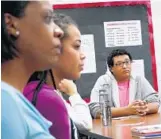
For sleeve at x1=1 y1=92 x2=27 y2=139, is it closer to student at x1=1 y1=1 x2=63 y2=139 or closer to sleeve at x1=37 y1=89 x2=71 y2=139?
student at x1=1 y1=1 x2=63 y2=139

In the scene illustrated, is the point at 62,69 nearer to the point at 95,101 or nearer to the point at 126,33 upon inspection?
the point at 95,101

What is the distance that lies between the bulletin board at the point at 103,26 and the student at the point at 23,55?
258cm

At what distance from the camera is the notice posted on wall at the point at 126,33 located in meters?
3.29

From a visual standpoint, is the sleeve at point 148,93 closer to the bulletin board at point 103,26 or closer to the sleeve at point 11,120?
the bulletin board at point 103,26

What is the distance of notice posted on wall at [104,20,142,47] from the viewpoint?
129 inches

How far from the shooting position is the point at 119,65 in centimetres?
279

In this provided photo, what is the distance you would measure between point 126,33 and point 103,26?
9.1 inches

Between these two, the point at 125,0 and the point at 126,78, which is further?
the point at 125,0

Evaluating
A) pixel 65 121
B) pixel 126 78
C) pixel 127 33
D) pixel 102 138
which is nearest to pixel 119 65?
pixel 126 78

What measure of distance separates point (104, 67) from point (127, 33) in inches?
15.6

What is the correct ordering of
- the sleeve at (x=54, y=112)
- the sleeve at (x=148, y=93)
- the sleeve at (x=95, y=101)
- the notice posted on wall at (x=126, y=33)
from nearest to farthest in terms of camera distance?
the sleeve at (x=54, y=112), the sleeve at (x=95, y=101), the sleeve at (x=148, y=93), the notice posted on wall at (x=126, y=33)

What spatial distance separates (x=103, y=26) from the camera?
325 centimetres

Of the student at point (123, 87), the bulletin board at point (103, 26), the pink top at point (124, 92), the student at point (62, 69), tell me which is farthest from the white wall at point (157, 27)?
the student at point (62, 69)

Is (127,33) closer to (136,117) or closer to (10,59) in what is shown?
(136,117)
